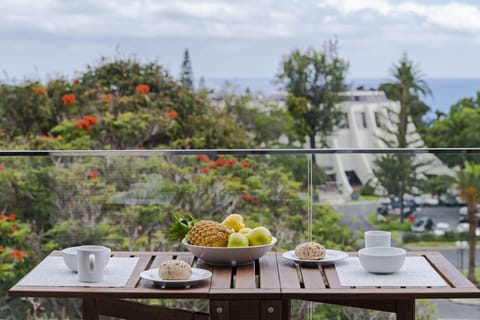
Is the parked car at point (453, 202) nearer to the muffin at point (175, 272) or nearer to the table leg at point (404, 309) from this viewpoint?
the table leg at point (404, 309)

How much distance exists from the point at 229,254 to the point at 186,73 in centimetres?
664

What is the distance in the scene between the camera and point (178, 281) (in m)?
2.52

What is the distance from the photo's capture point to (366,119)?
29.2 ft

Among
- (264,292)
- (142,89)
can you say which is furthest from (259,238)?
(142,89)

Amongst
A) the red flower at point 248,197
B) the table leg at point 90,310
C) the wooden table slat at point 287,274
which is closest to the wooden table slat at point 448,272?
the wooden table slat at point 287,274

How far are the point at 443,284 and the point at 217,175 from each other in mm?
2495

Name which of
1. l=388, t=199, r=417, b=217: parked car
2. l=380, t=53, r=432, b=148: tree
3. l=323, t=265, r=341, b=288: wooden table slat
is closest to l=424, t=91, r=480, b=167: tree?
l=380, t=53, r=432, b=148: tree

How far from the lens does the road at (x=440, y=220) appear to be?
4.39 m

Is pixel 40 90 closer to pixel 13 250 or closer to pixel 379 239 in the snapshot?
pixel 13 250

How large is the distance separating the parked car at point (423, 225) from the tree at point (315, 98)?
395 cm

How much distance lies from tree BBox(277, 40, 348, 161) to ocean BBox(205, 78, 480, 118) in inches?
7.0

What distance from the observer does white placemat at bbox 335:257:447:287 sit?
2570mm

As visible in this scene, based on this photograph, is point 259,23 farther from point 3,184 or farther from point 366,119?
point 3,184

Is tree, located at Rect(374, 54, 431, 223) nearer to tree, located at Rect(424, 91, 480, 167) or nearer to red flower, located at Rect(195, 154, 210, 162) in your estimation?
tree, located at Rect(424, 91, 480, 167)
